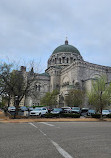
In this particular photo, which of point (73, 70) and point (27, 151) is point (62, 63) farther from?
point (27, 151)

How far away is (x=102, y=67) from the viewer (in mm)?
57500

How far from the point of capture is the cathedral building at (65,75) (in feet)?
168

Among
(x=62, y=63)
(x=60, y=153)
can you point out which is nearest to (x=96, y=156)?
(x=60, y=153)

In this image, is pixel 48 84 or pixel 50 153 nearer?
pixel 50 153

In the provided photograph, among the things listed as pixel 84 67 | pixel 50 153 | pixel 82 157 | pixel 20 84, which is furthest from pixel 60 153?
pixel 84 67

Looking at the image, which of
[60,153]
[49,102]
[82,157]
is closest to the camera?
[82,157]

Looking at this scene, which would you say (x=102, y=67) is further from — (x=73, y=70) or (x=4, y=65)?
(x=4, y=65)

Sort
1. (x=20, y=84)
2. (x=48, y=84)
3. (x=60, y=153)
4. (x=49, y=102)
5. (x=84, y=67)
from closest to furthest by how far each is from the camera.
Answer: (x=60, y=153) → (x=20, y=84) → (x=49, y=102) → (x=84, y=67) → (x=48, y=84)

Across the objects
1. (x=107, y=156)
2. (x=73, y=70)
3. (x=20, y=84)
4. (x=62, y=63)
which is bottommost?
(x=107, y=156)

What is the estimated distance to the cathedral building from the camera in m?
51.3

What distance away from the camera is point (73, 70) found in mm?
53938

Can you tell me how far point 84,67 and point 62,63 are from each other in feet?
58.6

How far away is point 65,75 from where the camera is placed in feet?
198

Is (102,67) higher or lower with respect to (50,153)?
higher
